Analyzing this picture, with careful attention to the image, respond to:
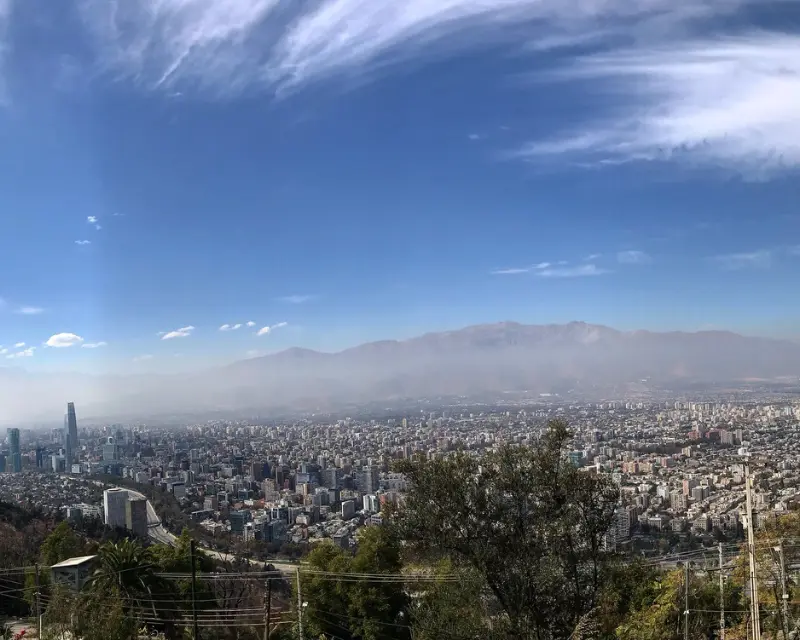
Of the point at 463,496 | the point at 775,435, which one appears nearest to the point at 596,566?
the point at 463,496

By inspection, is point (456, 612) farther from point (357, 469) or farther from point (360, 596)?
point (357, 469)

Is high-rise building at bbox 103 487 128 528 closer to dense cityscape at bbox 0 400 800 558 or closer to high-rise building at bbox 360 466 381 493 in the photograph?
dense cityscape at bbox 0 400 800 558

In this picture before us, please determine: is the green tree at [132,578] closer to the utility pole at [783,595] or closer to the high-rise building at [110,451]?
the utility pole at [783,595]

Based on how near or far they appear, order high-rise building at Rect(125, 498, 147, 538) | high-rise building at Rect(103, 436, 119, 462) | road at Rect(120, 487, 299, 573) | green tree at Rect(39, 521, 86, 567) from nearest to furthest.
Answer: green tree at Rect(39, 521, 86, 567), road at Rect(120, 487, 299, 573), high-rise building at Rect(125, 498, 147, 538), high-rise building at Rect(103, 436, 119, 462)

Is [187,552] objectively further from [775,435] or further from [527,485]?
[775,435]

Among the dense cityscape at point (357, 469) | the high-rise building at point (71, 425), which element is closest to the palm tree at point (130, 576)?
the dense cityscape at point (357, 469)

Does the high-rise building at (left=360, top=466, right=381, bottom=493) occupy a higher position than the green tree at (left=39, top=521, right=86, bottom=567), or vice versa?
the green tree at (left=39, top=521, right=86, bottom=567)

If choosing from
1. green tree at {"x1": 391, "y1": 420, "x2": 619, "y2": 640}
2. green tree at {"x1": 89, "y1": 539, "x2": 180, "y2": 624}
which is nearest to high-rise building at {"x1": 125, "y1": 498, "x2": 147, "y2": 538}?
green tree at {"x1": 89, "y1": 539, "x2": 180, "y2": 624}
